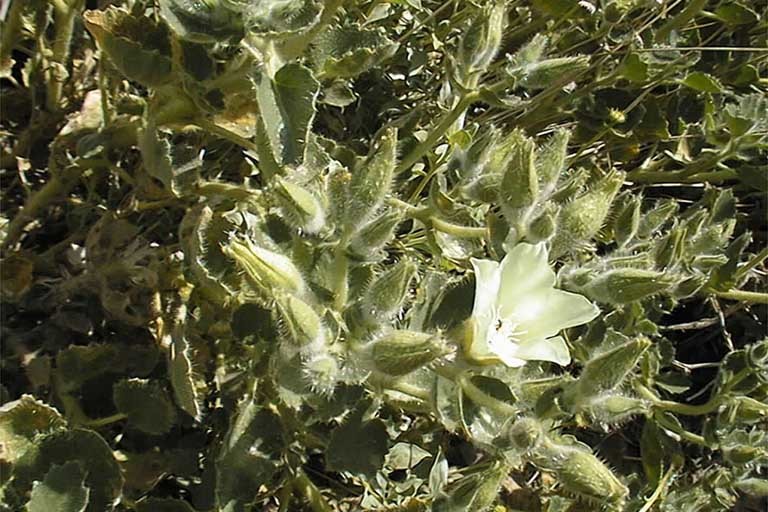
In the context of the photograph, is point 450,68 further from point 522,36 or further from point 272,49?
point 522,36

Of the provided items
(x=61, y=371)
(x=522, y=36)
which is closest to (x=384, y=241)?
(x=61, y=371)

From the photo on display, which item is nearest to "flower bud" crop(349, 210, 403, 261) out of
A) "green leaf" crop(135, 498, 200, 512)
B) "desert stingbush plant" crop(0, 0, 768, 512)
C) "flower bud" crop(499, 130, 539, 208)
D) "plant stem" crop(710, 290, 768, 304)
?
"desert stingbush plant" crop(0, 0, 768, 512)

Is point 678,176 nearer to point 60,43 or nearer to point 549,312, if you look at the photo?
point 549,312

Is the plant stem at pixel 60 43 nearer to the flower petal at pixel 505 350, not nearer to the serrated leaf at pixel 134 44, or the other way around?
the serrated leaf at pixel 134 44

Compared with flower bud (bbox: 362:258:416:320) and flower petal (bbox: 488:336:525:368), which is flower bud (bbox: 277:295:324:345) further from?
flower petal (bbox: 488:336:525:368)

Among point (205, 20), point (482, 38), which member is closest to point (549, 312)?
point (482, 38)

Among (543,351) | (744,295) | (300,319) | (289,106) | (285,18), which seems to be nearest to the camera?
(300,319)

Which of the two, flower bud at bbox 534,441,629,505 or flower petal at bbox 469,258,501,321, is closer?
flower petal at bbox 469,258,501,321

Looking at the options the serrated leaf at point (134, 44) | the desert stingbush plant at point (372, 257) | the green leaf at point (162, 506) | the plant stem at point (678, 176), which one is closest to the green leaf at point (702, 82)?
the desert stingbush plant at point (372, 257)
